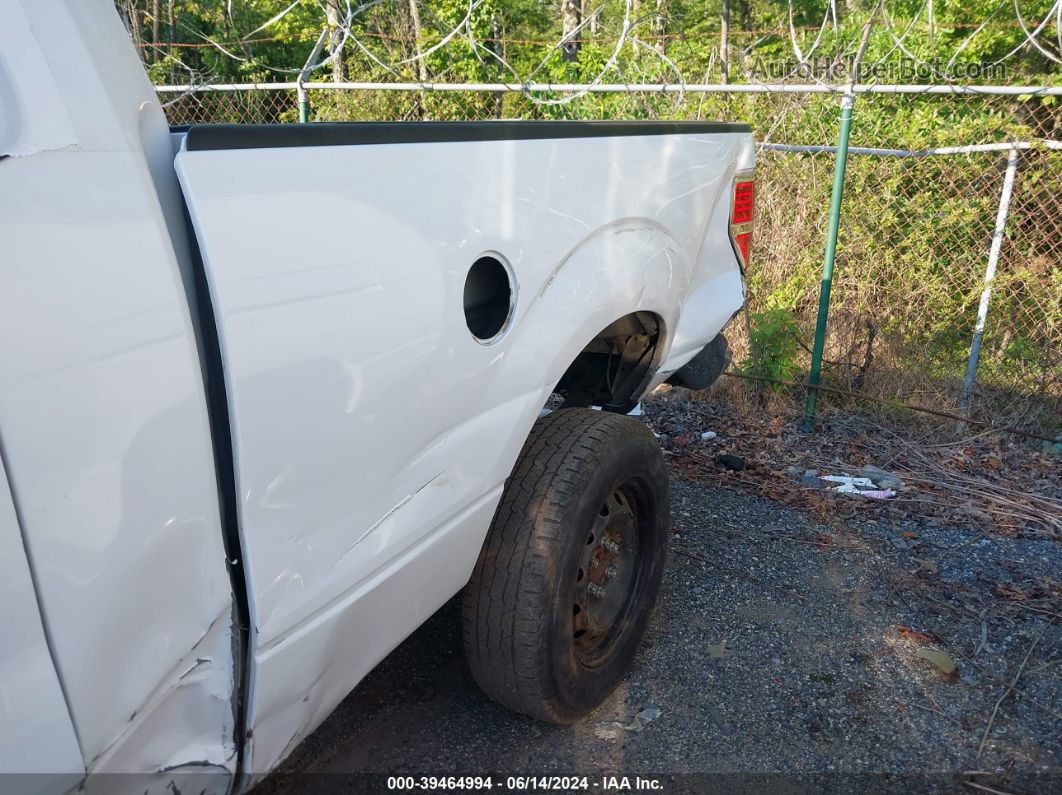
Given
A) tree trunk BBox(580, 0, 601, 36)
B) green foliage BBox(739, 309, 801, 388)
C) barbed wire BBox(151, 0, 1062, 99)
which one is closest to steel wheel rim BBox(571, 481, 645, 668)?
green foliage BBox(739, 309, 801, 388)

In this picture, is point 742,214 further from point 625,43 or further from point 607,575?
point 625,43

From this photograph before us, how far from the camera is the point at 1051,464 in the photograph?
5.04 m

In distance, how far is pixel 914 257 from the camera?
666 cm

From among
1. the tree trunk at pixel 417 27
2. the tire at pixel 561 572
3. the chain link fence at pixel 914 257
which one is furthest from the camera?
the tree trunk at pixel 417 27

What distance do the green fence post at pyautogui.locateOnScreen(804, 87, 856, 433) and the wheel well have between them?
2412 mm

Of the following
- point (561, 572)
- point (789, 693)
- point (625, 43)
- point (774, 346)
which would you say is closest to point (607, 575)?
point (561, 572)

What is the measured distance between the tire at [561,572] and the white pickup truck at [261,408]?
11 mm

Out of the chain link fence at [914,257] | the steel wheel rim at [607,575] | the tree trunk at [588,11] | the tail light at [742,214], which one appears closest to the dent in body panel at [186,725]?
the steel wheel rim at [607,575]

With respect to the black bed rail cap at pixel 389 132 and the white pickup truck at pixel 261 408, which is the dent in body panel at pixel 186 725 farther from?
the black bed rail cap at pixel 389 132

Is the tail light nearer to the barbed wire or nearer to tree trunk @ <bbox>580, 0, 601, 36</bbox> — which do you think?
the barbed wire

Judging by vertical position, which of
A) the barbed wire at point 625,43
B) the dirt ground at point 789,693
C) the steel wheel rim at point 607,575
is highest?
the barbed wire at point 625,43

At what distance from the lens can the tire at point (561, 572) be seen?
2449 mm

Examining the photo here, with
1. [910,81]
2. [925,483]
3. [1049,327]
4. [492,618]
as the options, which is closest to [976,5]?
[910,81]

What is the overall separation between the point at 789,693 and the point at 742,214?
73.8 inches
